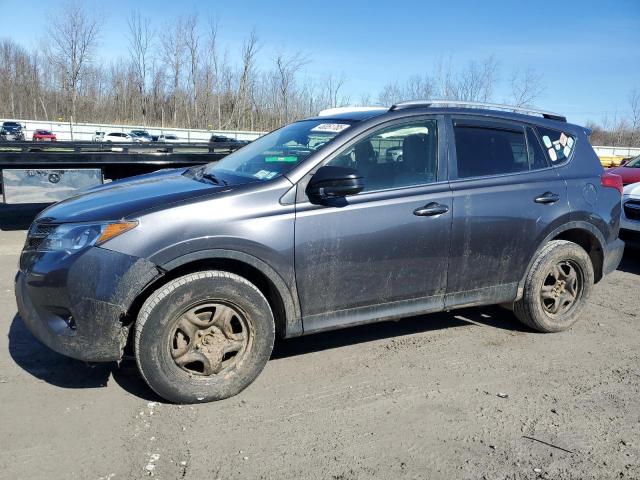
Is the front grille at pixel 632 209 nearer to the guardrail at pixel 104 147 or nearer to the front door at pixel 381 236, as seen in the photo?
the front door at pixel 381 236

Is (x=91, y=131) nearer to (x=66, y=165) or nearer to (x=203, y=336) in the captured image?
(x=66, y=165)

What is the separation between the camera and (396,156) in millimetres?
3760

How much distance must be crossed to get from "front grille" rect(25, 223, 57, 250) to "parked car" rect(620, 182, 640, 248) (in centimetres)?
705

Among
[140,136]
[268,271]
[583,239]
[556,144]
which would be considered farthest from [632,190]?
[140,136]

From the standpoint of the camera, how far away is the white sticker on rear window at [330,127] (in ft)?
12.2

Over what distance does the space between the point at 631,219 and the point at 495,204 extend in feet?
14.4

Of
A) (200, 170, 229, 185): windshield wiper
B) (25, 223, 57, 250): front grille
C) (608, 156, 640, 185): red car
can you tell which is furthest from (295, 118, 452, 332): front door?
(608, 156, 640, 185): red car

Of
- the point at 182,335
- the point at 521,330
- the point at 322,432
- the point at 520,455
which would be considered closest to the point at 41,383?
the point at 182,335

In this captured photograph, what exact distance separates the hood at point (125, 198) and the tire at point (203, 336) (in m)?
0.50

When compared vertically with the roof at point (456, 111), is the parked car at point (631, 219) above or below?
below

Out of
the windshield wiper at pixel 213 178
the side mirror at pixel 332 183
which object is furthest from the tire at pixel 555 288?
the windshield wiper at pixel 213 178

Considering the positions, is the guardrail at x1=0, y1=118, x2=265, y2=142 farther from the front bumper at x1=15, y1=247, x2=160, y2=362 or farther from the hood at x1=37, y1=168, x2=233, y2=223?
the front bumper at x1=15, y1=247, x2=160, y2=362

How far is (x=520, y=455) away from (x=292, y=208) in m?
1.90

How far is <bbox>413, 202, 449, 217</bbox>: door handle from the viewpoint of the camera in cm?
366
